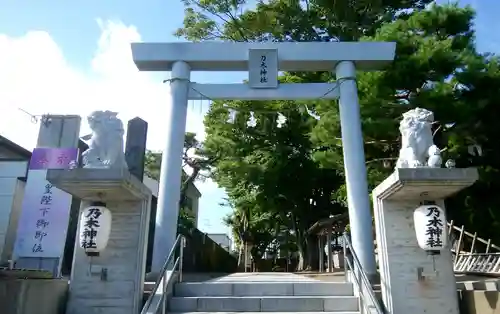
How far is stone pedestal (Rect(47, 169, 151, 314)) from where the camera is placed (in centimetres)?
606

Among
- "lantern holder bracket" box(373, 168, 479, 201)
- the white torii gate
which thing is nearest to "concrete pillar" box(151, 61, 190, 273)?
the white torii gate

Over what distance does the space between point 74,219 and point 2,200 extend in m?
1.73

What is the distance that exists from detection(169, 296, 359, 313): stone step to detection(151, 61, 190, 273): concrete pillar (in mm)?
1562

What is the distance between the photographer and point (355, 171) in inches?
331

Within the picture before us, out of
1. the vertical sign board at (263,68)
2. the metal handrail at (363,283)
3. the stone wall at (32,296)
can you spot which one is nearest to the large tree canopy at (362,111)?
the vertical sign board at (263,68)

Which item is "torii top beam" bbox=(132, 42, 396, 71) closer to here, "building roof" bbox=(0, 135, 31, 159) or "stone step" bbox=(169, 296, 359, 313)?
"building roof" bbox=(0, 135, 31, 159)

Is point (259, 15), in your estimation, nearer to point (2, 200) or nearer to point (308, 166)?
point (308, 166)

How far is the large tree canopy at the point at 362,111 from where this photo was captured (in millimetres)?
9141

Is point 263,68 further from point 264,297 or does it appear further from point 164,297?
point 164,297

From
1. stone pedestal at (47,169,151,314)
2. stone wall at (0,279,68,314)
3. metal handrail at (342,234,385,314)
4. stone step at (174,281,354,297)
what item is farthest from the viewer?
stone step at (174,281,354,297)

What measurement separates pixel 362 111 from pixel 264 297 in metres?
5.00

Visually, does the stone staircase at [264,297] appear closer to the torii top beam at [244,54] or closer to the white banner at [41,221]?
the white banner at [41,221]

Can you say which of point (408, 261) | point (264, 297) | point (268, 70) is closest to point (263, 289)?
point (264, 297)

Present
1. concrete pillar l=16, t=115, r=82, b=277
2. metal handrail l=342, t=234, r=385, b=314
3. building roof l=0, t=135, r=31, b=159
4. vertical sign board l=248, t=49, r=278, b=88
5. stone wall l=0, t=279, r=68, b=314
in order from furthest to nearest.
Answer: building roof l=0, t=135, r=31, b=159 < vertical sign board l=248, t=49, r=278, b=88 < concrete pillar l=16, t=115, r=82, b=277 < metal handrail l=342, t=234, r=385, b=314 < stone wall l=0, t=279, r=68, b=314
